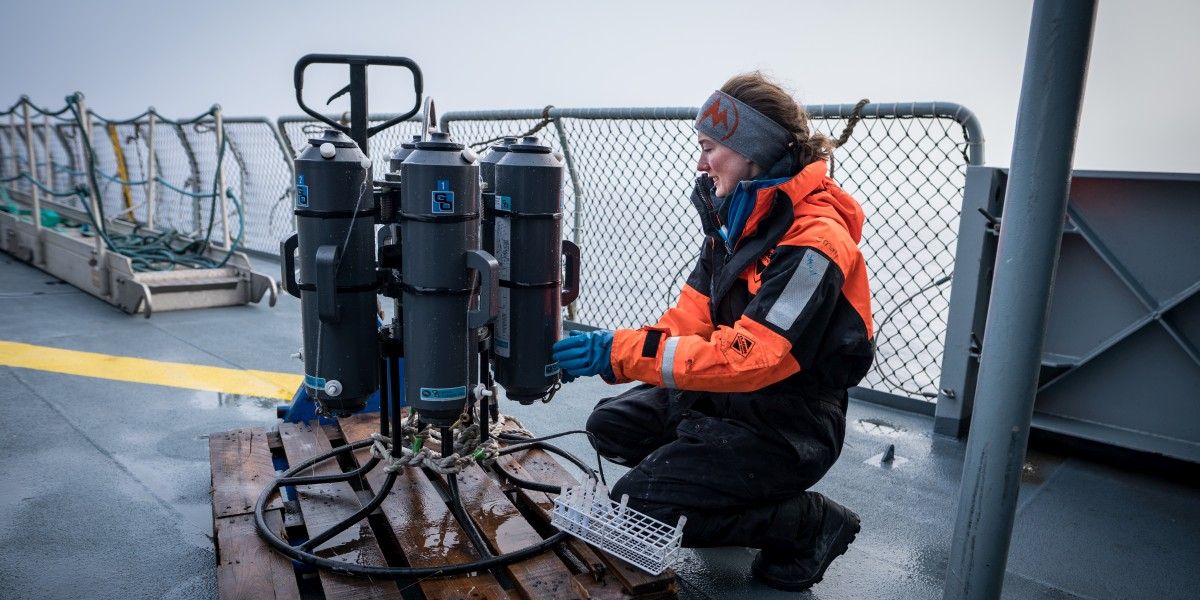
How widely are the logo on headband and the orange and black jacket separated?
0.18 m

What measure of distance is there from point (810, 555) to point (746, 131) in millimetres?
1303

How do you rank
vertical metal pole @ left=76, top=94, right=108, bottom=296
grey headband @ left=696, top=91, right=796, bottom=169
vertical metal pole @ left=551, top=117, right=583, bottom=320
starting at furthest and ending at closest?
vertical metal pole @ left=76, top=94, right=108, bottom=296 → vertical metal pole @ left=551, top=117, right=583, bottom=320 → grey headband @ left=696, top=91, right=796, bottom=169

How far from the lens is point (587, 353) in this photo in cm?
221

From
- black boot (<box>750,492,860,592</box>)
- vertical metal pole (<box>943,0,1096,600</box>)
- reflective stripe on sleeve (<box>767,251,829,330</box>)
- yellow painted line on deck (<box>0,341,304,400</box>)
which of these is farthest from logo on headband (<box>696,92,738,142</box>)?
yellow painted line on deck (<box>0,341,304,400</box>)

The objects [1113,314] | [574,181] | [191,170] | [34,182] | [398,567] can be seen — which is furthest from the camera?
[191,170]

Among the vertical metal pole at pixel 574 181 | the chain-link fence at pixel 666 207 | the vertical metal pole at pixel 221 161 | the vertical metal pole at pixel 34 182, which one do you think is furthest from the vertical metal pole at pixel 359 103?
the vertical metal pole at pixel 34 182

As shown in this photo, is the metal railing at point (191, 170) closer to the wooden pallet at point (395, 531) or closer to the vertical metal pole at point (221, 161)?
the vertical metal pole at point (221, 161)

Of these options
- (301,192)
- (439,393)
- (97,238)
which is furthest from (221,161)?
(439,393)

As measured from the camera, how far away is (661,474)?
2.29 m

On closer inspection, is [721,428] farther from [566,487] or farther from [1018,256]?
[1018,256]

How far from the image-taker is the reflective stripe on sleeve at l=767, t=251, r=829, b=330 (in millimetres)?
2012

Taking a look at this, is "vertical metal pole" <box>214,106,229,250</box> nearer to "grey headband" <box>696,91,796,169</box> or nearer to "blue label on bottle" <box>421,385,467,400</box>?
"blue label on bottle" <box>421,385,467,400</box>

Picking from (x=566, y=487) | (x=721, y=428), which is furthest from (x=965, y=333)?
(x=566, y=487)

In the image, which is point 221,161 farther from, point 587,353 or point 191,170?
point 587,353
